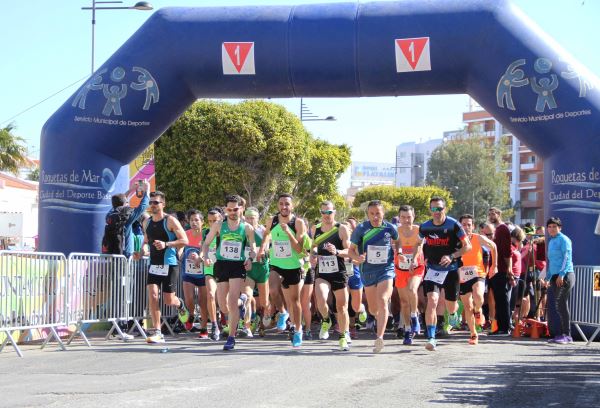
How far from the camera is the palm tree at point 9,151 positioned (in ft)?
139

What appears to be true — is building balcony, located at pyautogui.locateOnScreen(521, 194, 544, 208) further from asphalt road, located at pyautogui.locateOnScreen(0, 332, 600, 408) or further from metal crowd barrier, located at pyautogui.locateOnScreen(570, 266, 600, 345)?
asphalt road, located at pyautogui.locateOnScreen(0, 332, 600, 408)

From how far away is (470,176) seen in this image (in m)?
84.2

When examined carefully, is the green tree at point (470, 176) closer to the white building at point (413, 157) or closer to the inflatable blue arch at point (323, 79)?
the white building at point (413, 157)

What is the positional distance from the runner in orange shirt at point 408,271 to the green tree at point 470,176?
2780 inches

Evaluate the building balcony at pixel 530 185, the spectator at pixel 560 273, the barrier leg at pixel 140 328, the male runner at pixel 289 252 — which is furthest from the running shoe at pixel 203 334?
→ the building balcony at pixel 530 185

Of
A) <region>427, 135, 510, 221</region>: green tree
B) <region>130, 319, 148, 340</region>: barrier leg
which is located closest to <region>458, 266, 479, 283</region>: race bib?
<region>130, 319, 148, 340</region>: barrier leg

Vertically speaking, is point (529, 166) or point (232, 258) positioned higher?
point (529, 166)

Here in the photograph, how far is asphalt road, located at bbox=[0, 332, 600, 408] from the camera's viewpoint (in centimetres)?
725

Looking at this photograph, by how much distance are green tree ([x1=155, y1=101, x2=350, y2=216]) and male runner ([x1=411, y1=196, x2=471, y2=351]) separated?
83.2 feet

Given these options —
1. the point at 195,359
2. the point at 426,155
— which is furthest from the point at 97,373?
the point at 426,155

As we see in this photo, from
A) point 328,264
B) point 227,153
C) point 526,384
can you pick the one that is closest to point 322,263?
point 328,264

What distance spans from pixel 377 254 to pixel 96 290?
402 cm

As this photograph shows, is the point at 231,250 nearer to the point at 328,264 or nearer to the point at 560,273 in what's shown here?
the point at 328,264

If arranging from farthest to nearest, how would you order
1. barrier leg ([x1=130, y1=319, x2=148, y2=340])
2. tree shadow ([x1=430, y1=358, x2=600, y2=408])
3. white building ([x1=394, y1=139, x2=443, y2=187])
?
1. white building ([x1=394, y1=139, x2=443, y2=187])
2. barrier leg ([x1=130, y1=319, x2=148, y2=340])
3. tree shadow ([x1=430, y1=358, x2=600, y2=408])
